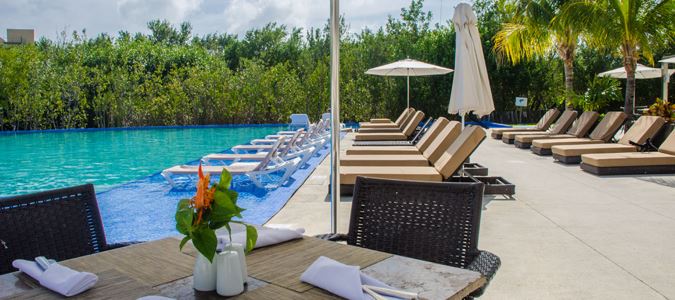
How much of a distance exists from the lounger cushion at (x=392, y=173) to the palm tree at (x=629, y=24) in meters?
6.56

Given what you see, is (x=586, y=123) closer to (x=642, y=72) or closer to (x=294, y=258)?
(x=294, y=258)

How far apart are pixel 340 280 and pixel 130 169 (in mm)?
10274

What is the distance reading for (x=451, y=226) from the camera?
7.57 feet

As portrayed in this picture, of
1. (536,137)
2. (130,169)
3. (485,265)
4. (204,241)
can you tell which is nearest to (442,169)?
(485,265)

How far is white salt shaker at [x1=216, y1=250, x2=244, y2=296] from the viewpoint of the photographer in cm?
156

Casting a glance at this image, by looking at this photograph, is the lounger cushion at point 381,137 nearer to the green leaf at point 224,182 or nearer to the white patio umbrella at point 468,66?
the white patio umbrella at point 468,66

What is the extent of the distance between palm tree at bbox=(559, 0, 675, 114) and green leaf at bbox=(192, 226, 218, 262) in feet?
35.2

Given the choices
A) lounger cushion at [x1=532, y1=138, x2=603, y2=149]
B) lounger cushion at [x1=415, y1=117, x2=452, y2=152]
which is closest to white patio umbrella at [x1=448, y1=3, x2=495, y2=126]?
lounger cushion at [x1=415, y1=117, x2=452, y2=152]

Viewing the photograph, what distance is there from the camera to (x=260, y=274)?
5.83 ft

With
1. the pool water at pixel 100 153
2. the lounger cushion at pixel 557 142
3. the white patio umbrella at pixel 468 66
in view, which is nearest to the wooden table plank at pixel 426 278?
the white patio umbrella at pixel 468 66

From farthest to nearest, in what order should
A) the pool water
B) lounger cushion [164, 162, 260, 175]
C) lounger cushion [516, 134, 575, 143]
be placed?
1. lounger cushion [516, 134, 575, 143]
2. the pool water
3. lounger cushion [164, 162, 260, 175]

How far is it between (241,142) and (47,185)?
26.1 feet

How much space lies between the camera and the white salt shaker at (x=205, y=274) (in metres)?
1.61

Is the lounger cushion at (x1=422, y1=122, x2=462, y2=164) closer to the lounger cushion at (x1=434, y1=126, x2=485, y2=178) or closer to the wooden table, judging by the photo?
the lounger cushion at (x1=434, y1=126, x2=485, y2=178)
